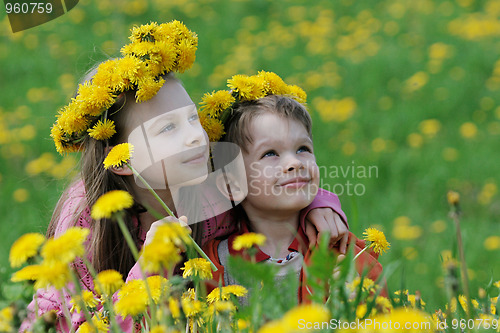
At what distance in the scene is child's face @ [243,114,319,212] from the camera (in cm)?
201

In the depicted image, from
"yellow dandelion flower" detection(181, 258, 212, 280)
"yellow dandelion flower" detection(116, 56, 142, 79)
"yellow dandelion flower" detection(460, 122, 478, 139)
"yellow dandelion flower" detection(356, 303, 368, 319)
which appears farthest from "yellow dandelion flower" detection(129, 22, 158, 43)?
"yellow dandelion flower" detection(460, 122, 478, 139)

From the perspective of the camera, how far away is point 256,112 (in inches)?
83.0

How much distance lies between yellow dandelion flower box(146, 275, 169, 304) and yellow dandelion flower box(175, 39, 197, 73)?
0.92 m

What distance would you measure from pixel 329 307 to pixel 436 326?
29 centimetres

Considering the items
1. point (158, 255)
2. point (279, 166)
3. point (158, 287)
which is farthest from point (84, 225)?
point (158, 255)

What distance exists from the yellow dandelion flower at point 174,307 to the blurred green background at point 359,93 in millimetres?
1369

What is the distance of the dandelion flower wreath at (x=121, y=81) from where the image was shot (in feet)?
6.29

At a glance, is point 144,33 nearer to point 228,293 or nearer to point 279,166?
point 279,166

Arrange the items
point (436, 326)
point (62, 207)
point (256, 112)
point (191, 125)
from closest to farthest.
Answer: point (436, 326) < point (191, 125) < point (256, 112) < point (62, 207)

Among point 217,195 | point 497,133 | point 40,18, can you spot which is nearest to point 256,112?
point 217,195

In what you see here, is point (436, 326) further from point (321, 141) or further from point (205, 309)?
point (321, 141)

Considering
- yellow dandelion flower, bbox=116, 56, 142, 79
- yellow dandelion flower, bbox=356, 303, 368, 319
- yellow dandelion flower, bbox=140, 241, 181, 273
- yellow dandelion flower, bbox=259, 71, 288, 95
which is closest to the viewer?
yellow dandelion flower, bbox=140, 241, 181, 273

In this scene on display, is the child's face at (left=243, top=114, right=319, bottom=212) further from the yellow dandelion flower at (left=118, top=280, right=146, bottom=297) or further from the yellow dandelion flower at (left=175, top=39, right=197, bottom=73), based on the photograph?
the yellow dandelion flower at (left=118, top=280, right=146, bottom=297)

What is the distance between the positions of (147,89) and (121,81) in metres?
0.08
